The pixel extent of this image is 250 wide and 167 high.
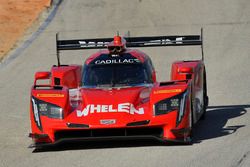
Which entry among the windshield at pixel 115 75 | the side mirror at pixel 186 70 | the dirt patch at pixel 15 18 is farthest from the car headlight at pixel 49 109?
the dirt patch at pixel 15 18

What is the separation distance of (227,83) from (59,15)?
12816 millimetres

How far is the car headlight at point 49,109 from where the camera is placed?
12.0m

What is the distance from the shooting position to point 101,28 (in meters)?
28.0

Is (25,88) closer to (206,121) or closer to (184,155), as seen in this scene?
(206,121)

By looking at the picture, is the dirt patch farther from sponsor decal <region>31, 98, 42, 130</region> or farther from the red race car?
sponsor decal <region>31, 98, 42, 130</region>

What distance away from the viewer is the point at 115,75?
13.7 meters

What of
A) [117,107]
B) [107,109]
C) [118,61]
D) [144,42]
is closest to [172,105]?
[117,107]

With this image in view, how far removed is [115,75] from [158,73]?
678 centimetres

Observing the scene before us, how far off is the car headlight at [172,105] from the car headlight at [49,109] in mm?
1400

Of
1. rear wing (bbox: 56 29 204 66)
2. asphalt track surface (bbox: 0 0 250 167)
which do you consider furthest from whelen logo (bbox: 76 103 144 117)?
rear wing (bbox: 56 29 204 66)

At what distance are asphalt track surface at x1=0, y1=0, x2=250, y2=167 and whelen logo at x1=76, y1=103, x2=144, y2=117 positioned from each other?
49cm

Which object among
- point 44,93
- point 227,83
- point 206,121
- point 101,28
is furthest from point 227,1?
point 44,93

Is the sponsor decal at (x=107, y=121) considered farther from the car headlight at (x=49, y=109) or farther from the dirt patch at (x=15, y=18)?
the dirt patch at (x=15, y=18)

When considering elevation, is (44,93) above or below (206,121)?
above
